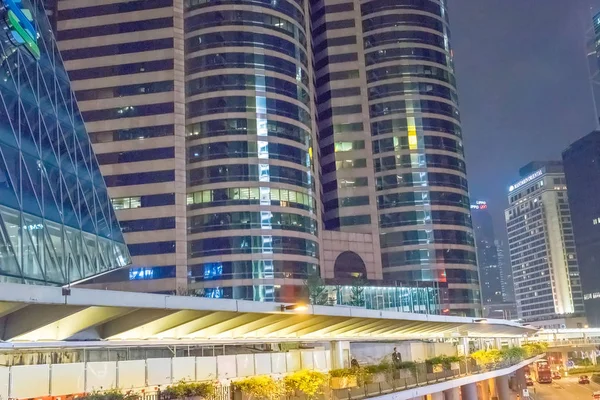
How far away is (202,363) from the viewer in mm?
26438

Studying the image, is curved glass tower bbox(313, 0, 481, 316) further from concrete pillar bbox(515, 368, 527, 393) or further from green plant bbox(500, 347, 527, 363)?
green plant bbox(500, 347, 527, 363)

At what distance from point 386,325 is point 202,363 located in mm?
17903

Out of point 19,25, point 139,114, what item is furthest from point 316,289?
point 19,25

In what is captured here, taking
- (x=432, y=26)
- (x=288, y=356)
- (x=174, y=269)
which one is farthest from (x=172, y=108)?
(x=288, y=356)

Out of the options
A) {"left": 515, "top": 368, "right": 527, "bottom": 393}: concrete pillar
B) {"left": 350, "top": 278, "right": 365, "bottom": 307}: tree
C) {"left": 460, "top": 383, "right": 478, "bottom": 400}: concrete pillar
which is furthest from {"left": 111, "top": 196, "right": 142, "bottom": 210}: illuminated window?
{"left": 515, "top": 368, "right": 527, "bottom": 393}: concrete pillar

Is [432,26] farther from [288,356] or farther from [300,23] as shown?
[288,356]

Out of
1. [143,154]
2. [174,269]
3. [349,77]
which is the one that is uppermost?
[349,77]

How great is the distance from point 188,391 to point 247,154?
69107 millimetres

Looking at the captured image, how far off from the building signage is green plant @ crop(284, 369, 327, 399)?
22431 millimetres

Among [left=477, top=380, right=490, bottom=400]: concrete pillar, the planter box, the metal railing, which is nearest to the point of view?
the metal railing

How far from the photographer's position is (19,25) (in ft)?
109

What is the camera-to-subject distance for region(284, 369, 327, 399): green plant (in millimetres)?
24625

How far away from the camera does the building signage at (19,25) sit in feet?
107

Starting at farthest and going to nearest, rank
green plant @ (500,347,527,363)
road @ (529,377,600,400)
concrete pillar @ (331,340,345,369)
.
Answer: road @ (529,377,600,400)
green plant @ (500,347,527,363)
concrete pillar @ (331,340,345,369)
